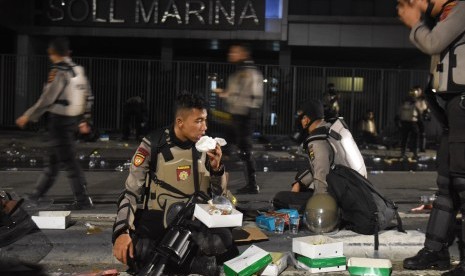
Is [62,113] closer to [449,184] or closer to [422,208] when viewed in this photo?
[449,184]

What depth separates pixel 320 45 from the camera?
2312 centimetres

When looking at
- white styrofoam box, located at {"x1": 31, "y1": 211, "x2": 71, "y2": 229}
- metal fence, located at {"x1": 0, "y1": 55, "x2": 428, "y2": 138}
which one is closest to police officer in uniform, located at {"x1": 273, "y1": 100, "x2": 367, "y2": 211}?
→ white styrofoam box, located at {"x1": 31, "y1": 211, "x2": 71, "y2": 229}

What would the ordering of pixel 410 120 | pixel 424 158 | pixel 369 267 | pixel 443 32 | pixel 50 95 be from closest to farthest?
1. pixel 443 32
2. pixel 369 267
3. pixel 50 95
4. pixel 410 120
5. pixel 424 158

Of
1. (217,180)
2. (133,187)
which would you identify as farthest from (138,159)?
(217,180)

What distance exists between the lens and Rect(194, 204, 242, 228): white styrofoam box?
348 cm

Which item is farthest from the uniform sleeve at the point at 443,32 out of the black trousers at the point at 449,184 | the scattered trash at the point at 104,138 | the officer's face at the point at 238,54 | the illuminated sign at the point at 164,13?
the illuminated sign at the point at 164,13

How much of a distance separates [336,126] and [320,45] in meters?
18.5

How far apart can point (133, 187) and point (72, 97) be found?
7.85 feet

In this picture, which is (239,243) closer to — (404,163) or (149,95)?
(404,163)

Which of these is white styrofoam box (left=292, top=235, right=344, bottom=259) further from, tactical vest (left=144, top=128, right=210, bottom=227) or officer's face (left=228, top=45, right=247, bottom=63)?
officer's face (left=228, top=45, right=247, bottom=63)

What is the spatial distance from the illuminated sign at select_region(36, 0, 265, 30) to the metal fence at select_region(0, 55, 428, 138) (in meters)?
2.75

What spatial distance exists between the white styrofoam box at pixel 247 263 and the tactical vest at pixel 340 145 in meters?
1.45

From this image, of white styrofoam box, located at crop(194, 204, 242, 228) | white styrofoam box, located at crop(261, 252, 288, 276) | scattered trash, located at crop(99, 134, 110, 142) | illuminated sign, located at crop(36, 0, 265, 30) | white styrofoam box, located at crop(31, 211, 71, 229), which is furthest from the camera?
illuminated sign, located at crop(36, 0, 265, 30)

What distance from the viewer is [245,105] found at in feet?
24.1
